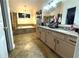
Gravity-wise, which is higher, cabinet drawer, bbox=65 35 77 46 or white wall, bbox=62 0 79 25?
white wall, bbox=62 0 79 25

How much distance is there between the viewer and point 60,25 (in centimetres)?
298

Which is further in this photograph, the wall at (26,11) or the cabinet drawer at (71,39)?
the wall at (26,11)

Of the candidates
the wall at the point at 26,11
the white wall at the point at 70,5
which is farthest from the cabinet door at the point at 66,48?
the wall at the point at 26,11

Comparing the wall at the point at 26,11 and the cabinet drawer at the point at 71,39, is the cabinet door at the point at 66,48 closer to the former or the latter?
the cabinet drawer at the point at 71,39

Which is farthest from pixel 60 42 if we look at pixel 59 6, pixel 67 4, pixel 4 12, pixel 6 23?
pixel 4 12

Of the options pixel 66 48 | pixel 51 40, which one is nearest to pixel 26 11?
pixel 51 40

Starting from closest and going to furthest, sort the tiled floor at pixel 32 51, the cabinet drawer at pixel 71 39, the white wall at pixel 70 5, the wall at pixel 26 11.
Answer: the cabinet drawer at pixel 71 39 → the white wall at pixel 70 5 → the tiled floor at pixel 32 51 → the wall at pixel 26 11

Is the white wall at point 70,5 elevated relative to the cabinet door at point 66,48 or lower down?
elevated

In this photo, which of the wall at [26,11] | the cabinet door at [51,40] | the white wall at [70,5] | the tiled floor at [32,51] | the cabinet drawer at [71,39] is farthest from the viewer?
the wall at [26,11]

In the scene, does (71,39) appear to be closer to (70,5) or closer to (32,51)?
(70,5)

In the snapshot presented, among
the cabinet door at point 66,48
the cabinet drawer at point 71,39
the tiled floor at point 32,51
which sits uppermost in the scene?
the cabinet drawer at point 71,39

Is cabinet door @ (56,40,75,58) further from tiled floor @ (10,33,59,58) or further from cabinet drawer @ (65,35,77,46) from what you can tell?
tiled floor @ (10,33,59,58)

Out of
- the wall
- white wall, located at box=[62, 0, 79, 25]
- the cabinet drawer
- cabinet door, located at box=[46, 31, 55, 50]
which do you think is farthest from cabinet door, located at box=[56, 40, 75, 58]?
the wall

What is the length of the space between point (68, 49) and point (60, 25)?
137cm
